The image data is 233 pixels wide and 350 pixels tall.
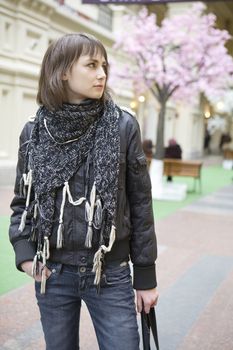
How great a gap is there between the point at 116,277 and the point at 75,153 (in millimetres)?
535

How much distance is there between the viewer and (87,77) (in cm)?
204

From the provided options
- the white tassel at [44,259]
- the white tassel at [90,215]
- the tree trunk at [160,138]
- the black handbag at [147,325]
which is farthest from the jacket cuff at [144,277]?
the tree trunk at [160,138]

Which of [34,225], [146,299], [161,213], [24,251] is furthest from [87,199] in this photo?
[161,213]

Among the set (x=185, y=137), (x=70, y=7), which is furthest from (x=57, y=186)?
(x=185, y=137)

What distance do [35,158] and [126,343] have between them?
0.84 meters

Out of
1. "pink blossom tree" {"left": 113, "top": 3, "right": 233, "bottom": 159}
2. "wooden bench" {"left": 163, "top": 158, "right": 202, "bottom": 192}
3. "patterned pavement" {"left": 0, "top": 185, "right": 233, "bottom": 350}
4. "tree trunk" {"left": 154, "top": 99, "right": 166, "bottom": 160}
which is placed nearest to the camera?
"patterned pavement" {"left": 0, "top": 185, "right": 233, "bottom": 350}

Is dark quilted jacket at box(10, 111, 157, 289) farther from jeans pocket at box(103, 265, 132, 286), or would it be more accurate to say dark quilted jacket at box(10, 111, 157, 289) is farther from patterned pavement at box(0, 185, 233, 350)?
patterned pavement at box(0, 185, 233, 350)

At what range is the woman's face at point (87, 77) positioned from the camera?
2029mm

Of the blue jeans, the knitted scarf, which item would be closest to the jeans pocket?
the blue jeans

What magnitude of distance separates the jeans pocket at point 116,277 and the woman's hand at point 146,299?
94 mm

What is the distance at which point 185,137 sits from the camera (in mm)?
28016

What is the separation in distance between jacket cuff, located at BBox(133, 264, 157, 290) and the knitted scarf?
0.20 m

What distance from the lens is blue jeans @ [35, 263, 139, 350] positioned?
6.73 ft

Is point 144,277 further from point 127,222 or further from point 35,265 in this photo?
point 35,265
